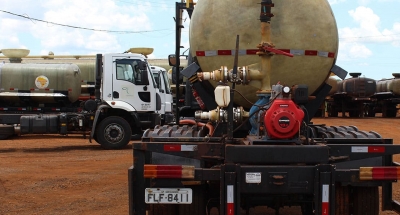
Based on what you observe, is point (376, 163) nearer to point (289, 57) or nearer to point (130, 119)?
point (289, 57)

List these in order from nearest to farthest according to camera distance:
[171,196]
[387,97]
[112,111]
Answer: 1. [171,196]
2. [112,111]
3. [387,97]

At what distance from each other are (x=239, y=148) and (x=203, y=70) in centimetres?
192

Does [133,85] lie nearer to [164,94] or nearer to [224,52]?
[164,94]

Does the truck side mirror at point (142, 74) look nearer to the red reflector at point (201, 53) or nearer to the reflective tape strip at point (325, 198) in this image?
the red reflector at point (201, 53)

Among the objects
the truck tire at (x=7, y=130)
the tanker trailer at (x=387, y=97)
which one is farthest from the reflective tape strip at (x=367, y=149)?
the tanker trailer at (x=387, y=97)

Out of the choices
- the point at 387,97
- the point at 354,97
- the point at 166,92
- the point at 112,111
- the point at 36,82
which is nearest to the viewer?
the point at 112,111

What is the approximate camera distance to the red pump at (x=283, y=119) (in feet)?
15.8

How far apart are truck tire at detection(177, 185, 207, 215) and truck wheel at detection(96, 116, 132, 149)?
30.3 ft

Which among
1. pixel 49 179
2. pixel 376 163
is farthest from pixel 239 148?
pixel 49 179

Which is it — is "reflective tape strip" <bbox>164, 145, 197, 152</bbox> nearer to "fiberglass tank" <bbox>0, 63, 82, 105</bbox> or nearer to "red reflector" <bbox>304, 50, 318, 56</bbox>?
"red reflector" <bbox>304, 50, 318, 56</bbox>

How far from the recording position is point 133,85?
47.3ft

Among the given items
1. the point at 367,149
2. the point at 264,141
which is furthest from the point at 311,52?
the point at 264,141

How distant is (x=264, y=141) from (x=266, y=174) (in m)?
0.42

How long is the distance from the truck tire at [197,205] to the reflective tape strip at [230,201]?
694 mm
